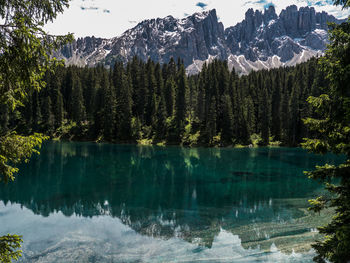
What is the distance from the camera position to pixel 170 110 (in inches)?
3410

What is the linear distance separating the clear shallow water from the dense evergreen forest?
130 ft

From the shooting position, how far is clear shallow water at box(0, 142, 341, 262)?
15180 millimetres

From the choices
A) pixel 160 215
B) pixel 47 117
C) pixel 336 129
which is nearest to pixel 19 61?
pixel 336 129

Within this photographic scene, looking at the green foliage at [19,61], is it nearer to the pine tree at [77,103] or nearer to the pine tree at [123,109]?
the pine tree at [123,109]

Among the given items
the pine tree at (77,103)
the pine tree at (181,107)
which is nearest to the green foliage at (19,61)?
the pine tree at (181,107)

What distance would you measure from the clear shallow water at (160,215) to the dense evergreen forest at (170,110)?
1561 inches

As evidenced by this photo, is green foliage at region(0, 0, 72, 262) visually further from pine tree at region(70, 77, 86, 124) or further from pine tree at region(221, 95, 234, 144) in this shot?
pine tree at region(70, 77, 86, 124)

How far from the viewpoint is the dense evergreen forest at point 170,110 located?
79.3 m

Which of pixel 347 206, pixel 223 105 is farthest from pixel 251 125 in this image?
pixel 347 206

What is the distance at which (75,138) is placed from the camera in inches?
3329

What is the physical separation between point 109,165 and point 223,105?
45964 mm

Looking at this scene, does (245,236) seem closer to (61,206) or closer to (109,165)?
(61,206)

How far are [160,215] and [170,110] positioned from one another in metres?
66.7

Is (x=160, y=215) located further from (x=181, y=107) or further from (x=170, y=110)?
(x=170, y=110)
